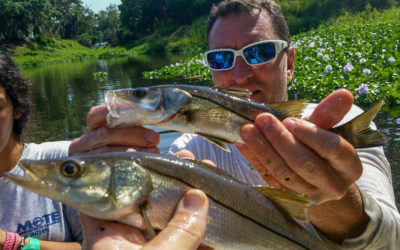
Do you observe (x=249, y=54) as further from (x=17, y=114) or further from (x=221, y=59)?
(x=17, y=114)

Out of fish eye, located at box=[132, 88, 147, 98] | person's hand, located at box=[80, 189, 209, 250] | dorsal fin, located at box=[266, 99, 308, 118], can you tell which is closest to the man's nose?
dorsal fin, located at box=[266, 99, 308, 118]

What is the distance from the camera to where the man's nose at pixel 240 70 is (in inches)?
139

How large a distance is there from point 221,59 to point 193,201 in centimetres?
216

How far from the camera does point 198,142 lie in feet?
13.1

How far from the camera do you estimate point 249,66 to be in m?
3.56

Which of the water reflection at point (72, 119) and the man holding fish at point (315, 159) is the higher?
the man holding fish at point (315, 159)

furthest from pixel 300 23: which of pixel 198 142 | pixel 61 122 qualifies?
pixel 198 142

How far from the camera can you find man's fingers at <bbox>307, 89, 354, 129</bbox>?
1.87 m

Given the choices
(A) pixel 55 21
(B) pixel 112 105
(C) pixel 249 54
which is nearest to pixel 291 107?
(B) pixel 112 105

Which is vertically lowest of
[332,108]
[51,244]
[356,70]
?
[51,244]

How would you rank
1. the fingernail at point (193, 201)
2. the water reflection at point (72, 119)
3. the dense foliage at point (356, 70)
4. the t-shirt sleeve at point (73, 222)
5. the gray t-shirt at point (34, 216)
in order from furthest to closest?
the dense foliage at point (356, 70) → the water reflection at point (72, 119) → the t-shirt sleeve at point (73, 222) → the gray t-shirt at point (34, 216) → the fingernail at point (193, 201)

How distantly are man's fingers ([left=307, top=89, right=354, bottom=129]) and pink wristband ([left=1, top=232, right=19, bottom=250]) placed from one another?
316 centimetres

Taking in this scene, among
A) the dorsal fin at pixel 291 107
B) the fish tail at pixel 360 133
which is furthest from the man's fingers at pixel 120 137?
the fish tail at pixel 360 133

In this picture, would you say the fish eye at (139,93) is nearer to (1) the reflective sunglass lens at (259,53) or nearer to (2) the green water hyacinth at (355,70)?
(1) the reflective sunglass lens at (259,53)
